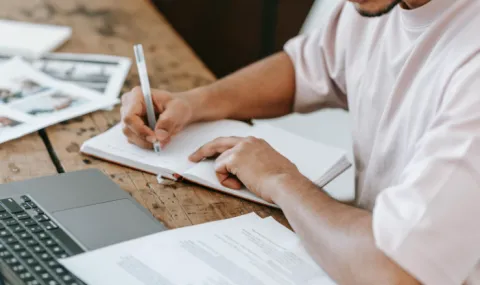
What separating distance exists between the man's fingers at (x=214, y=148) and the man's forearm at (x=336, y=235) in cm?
15

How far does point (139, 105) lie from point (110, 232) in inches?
13.6

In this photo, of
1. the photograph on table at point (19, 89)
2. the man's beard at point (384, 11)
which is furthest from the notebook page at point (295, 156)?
the photograph on table at point (19, 89)

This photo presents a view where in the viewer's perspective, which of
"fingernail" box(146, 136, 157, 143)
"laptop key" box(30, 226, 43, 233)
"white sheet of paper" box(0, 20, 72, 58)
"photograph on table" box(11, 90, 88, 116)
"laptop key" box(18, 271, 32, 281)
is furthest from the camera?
"white sheet of paper" box(0, 20, 72, 58)

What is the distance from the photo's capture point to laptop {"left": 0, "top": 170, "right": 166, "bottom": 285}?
878 mm

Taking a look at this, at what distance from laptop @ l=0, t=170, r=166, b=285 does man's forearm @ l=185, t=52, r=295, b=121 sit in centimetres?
34

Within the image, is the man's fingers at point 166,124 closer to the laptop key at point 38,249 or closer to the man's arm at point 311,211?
the man's arm at point 311,211

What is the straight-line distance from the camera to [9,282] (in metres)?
0.85

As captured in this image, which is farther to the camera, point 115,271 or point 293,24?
point 293,24

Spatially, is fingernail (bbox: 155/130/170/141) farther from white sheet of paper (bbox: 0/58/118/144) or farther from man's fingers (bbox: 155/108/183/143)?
white sheet of paper (bbox: 0/58/118/144)

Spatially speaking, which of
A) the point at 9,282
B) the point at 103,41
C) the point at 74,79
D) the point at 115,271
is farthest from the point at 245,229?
the point at 103,41

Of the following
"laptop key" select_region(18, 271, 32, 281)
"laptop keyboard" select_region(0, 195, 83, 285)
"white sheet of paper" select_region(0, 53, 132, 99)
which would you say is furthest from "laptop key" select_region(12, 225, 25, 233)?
"white sheet of paper" select_region(0, 53, 132, 99)

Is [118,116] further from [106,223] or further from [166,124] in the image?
[106,223]

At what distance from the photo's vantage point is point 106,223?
101 cm

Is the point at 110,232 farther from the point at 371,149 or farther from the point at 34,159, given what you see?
the point at 371,149
